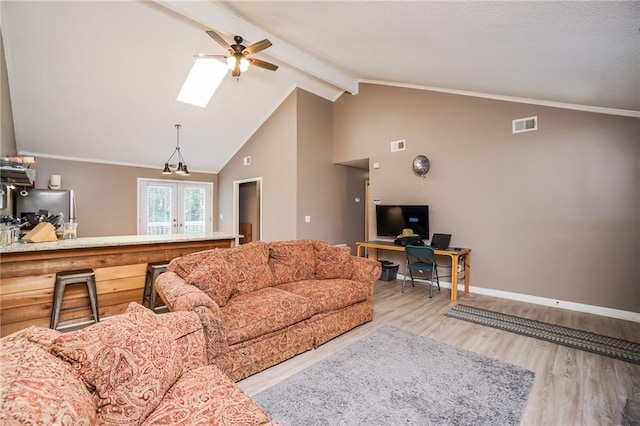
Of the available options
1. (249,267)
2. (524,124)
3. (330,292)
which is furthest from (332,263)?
(524,124)

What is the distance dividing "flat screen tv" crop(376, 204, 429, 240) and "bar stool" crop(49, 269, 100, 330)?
13.9 feet

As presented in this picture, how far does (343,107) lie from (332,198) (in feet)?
6.57

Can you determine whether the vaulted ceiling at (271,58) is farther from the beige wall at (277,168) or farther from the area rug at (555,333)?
the area rug at (555,333)

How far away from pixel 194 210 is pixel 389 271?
532 centimetres

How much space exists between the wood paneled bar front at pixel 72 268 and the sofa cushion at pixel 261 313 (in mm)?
1457

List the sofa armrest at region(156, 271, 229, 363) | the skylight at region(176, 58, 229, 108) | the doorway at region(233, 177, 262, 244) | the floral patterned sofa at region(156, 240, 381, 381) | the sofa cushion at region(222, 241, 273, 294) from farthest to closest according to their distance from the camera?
the doorway at region(233, 177, 262, 244) < the skylight at region(176, 58, 229, 108) < the sofa cushion at region(222, 241, 273, 294) < the floral patterned sofa at region(156, 240, 381, 381) < the sofa armrest at region(156, 271, 229, 363)

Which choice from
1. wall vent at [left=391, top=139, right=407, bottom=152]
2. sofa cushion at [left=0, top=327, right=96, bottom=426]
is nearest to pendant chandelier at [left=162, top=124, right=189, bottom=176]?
wall vent at [left=391, top=139, right=407, bottom=152]

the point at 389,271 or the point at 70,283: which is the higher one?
the point at 70,283

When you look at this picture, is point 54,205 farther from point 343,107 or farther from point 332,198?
point 343,107

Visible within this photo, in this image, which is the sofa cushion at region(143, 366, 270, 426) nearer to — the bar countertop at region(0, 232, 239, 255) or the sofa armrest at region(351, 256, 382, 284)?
the sofa armrest at region(351, 256, 382, 284)

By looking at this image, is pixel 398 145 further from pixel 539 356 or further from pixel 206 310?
pixel 206 310

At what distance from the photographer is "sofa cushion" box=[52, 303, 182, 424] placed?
104cm

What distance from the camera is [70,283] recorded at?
2668 millimetres

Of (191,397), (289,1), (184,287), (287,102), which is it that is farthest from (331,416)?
(287,102)
